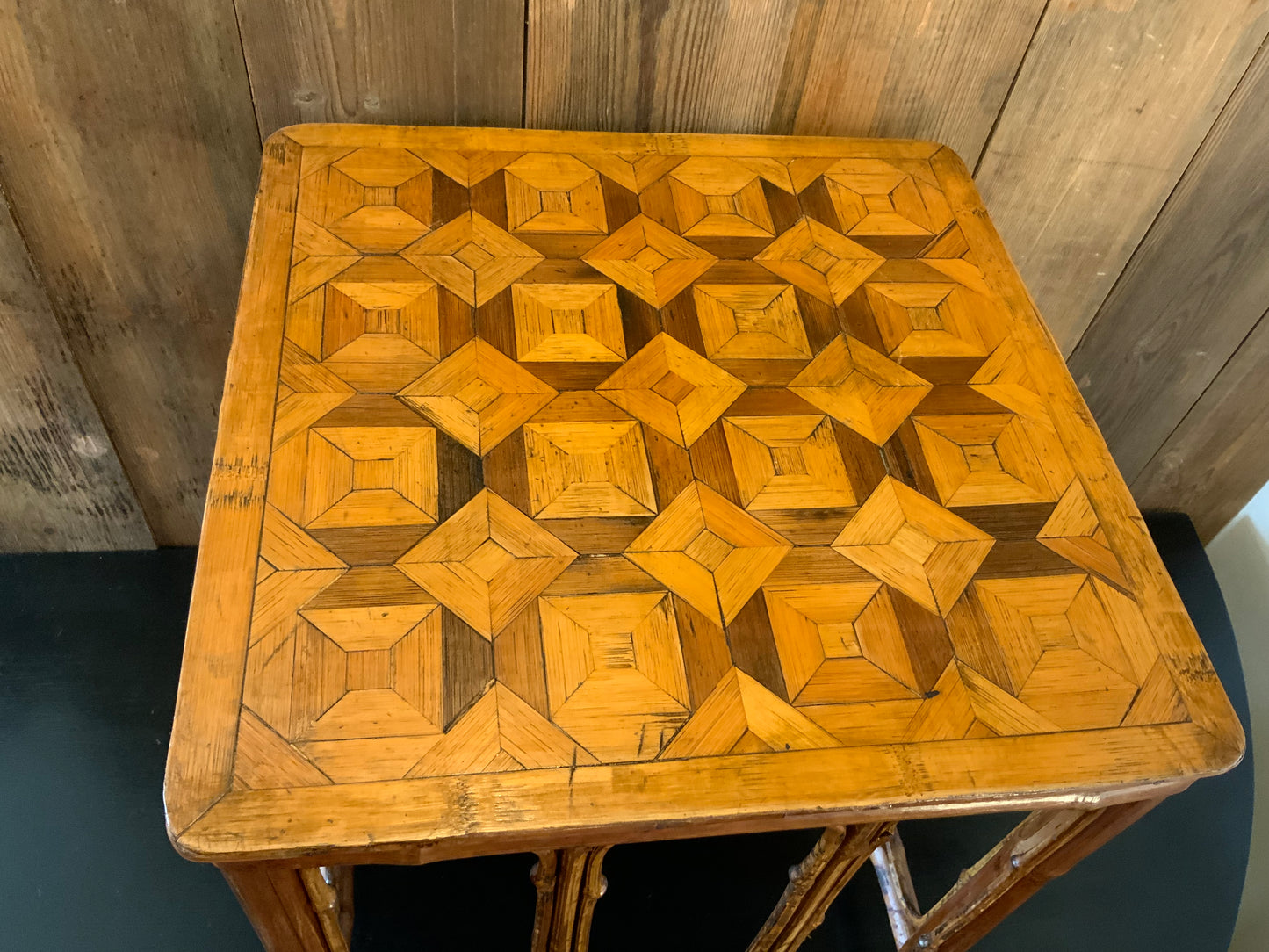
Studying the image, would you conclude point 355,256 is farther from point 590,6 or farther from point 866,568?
point 866,568

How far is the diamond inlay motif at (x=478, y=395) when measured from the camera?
0.73 meters

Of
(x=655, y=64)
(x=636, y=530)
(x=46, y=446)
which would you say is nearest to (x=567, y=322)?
(x=636, y=530)

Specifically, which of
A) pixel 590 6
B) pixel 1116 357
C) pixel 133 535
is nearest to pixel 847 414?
pixel 590 6

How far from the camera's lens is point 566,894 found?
757 mm

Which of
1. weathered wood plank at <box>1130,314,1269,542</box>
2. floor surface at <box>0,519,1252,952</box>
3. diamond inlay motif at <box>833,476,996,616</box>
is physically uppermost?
diamond inlay motif at <box>833,476,996,616</box>

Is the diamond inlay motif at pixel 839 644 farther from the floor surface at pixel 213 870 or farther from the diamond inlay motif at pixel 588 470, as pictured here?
the floor surface at pixel 213 870

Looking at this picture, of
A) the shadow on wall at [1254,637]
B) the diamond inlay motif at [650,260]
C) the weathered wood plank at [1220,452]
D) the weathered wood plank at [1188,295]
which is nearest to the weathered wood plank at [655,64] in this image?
the diamond inlay motif at [650,260]

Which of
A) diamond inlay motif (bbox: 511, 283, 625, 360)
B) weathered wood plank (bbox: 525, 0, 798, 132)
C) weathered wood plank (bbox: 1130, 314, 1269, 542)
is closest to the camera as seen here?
diamond inlay motif (bbox: 511, 283, 625, 360)

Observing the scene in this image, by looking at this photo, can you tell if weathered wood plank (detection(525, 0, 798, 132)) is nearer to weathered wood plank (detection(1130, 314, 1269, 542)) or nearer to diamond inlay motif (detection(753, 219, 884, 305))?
diamond inlay motif (detection(753, 219, 884, 305))

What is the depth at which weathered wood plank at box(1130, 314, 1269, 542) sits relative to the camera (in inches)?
53.5

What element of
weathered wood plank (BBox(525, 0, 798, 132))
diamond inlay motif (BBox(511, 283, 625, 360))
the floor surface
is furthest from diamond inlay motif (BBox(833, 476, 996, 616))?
the floor surface

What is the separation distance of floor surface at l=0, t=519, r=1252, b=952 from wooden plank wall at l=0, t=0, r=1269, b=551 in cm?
20

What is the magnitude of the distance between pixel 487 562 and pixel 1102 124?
890 millimetres

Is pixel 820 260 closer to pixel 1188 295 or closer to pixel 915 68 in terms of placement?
pixel 915 68
